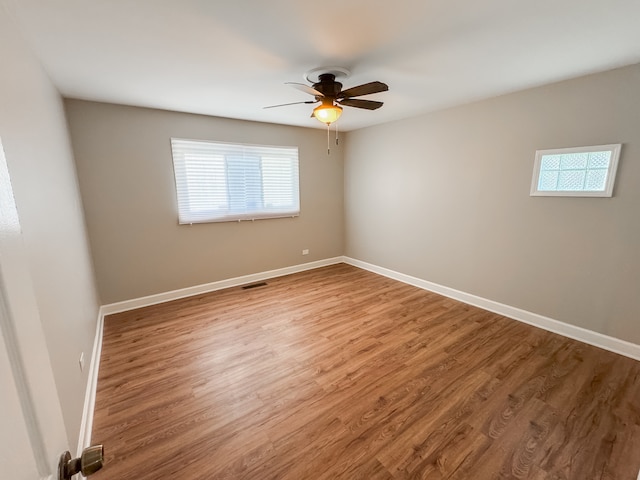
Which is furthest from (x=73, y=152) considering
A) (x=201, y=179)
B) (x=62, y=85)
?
(x=201, y=179)

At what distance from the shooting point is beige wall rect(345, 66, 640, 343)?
2371 millimetres

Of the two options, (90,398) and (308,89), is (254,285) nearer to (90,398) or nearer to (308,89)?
(90,398)

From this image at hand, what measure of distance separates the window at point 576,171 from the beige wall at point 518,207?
0.21 feet

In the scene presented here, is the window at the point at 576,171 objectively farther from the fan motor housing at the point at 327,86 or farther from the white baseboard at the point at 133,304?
the white baseboard at the point at 133,304

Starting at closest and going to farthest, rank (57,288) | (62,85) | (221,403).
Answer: (57,288), (221,403), (62,85)

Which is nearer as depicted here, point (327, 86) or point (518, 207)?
point (327, 86)

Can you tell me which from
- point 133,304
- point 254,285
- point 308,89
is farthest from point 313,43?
point 133,304

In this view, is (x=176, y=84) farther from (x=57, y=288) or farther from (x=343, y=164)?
(x=343, y=164)

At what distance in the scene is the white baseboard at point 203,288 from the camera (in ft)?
11.2

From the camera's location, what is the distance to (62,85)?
98.3 inches

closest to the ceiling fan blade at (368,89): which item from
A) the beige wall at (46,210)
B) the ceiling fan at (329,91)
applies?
the ceiling fan at (329,91)

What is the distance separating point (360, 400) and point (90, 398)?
6.29 ft

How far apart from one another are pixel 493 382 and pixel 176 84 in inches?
148

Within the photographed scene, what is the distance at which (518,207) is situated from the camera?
298 cm
